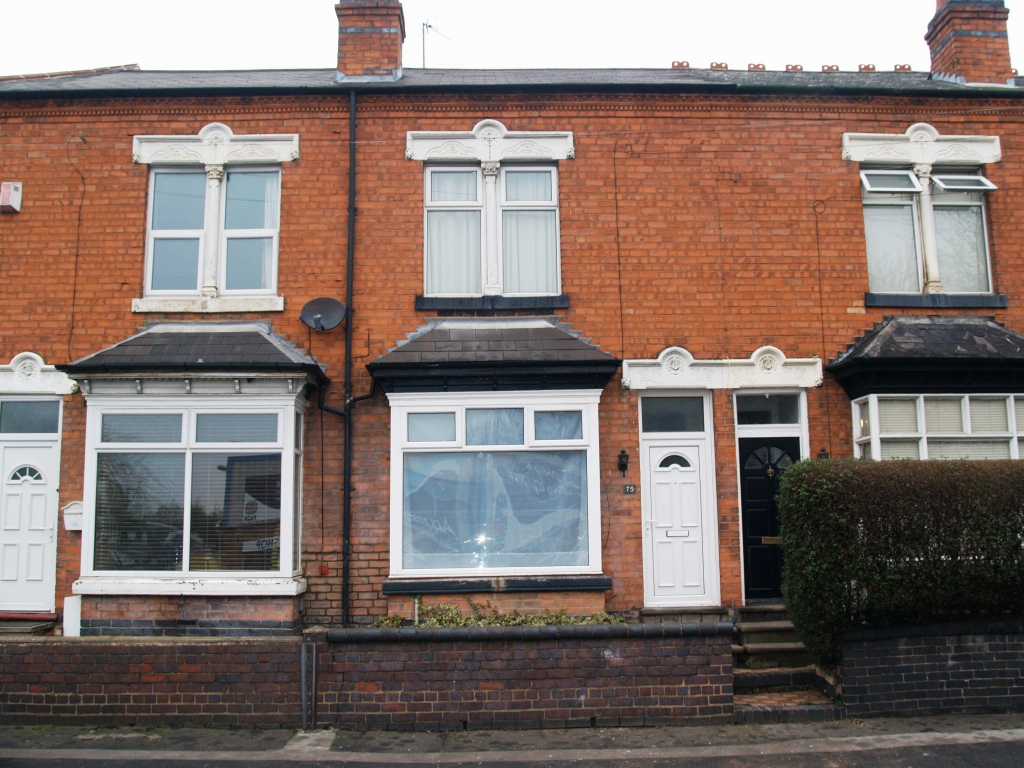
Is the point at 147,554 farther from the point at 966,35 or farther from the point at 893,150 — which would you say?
the point at 966,35

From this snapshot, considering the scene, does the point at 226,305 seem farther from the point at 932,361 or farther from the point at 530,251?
the point at 932,361

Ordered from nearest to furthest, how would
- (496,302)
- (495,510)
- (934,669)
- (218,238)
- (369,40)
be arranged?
(934,669) → (495,510) → (496,302) → (218,238) → (369,40)

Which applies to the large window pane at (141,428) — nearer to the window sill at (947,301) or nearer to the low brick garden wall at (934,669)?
the low brick garden wall at (934,669)

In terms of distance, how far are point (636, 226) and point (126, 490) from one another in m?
6.31

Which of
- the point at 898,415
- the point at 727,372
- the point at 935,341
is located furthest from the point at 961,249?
the point at 727,372

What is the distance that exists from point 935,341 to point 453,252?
5.53 metres

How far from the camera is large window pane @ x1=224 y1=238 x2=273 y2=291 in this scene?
9.30 metres

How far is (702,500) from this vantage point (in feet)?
29.7

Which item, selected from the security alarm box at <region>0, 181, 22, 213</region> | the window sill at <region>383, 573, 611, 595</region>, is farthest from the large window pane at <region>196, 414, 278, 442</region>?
the security alarm box at <region>0, 181, 22, 213</region>

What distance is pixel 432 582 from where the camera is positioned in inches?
331

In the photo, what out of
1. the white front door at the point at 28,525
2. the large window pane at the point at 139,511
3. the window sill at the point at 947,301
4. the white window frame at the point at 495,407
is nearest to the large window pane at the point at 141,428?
the large window pane at the point at 139,511

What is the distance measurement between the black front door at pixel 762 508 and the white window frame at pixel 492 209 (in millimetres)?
2946

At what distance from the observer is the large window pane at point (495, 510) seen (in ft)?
28.3

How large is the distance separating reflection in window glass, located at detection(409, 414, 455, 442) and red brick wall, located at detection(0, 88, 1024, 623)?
35 cm
